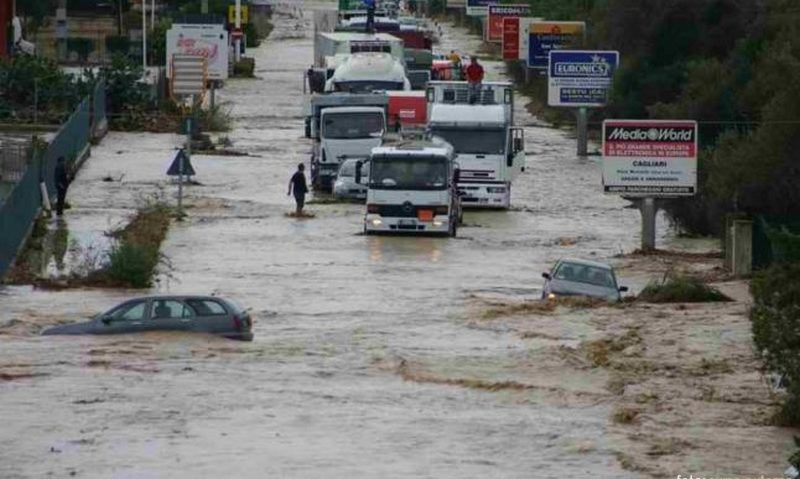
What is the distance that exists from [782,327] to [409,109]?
41.7 meters

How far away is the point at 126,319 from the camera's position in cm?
3653

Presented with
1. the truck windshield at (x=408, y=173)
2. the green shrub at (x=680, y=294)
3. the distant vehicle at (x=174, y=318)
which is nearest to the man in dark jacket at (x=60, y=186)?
the truck windshield at (x=408, y=173)

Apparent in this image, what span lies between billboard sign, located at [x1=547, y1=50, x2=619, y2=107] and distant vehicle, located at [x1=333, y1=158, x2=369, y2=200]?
48.5 feet

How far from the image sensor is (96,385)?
33.0m

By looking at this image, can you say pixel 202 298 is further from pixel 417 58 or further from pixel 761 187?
pixel 417 58

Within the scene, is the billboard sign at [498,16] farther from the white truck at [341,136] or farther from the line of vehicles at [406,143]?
the white truck at [341,136]

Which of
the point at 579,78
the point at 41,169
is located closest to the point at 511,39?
the point at 579,78

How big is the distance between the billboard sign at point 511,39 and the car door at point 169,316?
197 ft

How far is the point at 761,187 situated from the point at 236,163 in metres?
22.9

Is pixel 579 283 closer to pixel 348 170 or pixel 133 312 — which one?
pixel 133 312

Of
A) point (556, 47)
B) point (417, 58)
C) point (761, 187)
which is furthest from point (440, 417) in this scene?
point (417, 58)

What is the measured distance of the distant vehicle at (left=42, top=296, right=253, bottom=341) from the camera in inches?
1426

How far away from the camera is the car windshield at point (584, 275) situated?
43106 mm

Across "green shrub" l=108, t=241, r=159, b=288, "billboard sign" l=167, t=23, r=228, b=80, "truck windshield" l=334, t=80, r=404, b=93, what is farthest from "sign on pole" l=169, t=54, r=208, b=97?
"green shrub" l=108, t=241, r=159, b=288
